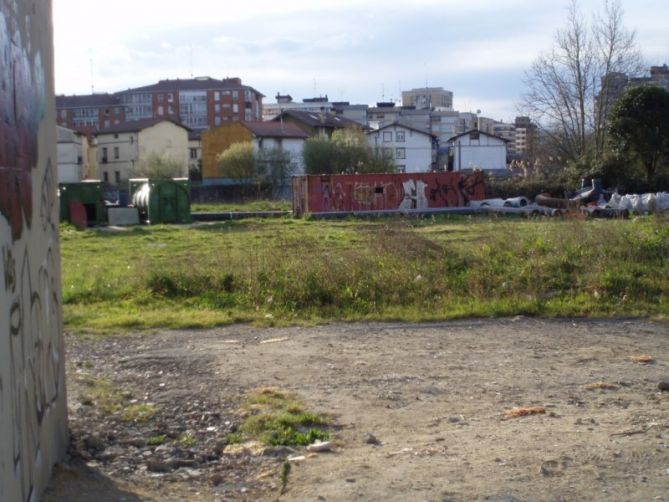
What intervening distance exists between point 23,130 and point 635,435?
14.9ft

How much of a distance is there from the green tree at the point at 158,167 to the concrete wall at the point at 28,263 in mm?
68607

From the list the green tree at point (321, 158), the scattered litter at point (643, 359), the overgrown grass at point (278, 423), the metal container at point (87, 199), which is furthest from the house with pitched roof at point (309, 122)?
the overgrown grass at point (278, 423)

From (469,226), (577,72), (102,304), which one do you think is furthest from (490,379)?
(577,72)

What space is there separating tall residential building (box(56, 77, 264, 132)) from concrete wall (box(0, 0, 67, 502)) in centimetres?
12773

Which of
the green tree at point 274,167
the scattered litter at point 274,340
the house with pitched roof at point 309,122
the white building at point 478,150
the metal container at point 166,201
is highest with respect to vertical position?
the house with pitched roof at point 309,122

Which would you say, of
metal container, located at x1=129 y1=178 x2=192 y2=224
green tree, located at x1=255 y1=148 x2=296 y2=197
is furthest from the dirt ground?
green tree, located at x1=255 y1=148 x2=296 y2=197

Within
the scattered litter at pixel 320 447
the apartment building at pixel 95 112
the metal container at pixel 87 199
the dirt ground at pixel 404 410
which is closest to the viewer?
the dirt ground at pixel 404 410

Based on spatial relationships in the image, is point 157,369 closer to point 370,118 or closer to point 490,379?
point 490,379

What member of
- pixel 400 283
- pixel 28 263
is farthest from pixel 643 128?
pixel 28 263

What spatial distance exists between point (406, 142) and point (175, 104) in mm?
57294

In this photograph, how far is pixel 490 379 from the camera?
902 cm

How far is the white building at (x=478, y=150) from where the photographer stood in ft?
292

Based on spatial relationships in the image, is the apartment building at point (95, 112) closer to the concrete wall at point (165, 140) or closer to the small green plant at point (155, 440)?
the concrete wall at point (165, 140)

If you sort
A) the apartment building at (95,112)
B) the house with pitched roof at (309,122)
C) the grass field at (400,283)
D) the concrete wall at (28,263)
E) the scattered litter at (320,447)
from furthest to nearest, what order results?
the apartment building at (95,112) → the house with pitched roof at (309,122) → the grass field at (400,283) → the scattered litter at (320,447) → the concrete wall at (28,263)
